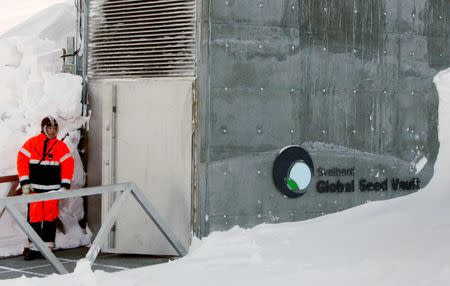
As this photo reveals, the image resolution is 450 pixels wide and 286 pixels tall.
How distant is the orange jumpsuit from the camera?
9375 millimetres

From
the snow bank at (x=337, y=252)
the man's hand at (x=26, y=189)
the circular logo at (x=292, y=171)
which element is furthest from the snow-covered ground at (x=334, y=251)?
the man's hand at (x=26, y=189)

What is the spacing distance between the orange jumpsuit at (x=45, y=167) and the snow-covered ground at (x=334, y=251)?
2.66 ft

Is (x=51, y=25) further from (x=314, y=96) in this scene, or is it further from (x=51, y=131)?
(x=314, y=96)

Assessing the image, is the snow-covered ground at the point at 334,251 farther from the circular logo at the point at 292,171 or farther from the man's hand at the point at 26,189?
the man's hand at the point at 26,189

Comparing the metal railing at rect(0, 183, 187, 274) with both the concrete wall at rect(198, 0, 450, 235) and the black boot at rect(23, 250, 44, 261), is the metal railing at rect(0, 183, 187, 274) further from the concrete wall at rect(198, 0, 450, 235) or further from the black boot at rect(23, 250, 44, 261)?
the black boot at rect(23, 250, 44, 261)

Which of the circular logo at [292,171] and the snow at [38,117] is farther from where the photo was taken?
the snow at [38,117]

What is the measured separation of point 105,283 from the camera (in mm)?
7312

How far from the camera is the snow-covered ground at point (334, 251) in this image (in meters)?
7.40

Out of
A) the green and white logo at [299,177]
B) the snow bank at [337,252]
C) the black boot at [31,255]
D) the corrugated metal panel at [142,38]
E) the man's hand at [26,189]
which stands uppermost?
the corrugated metal panel at [142,38]

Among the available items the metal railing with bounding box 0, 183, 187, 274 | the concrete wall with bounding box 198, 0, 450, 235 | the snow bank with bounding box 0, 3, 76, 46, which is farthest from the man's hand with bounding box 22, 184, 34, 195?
the snow bank with bounding box 0, 3, 76, 46

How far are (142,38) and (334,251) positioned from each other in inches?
132

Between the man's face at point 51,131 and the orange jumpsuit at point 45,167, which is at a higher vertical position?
the man's face at point 51,131

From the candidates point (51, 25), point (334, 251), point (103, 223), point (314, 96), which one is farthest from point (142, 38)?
point (51, 25)

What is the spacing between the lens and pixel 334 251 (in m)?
8.36
